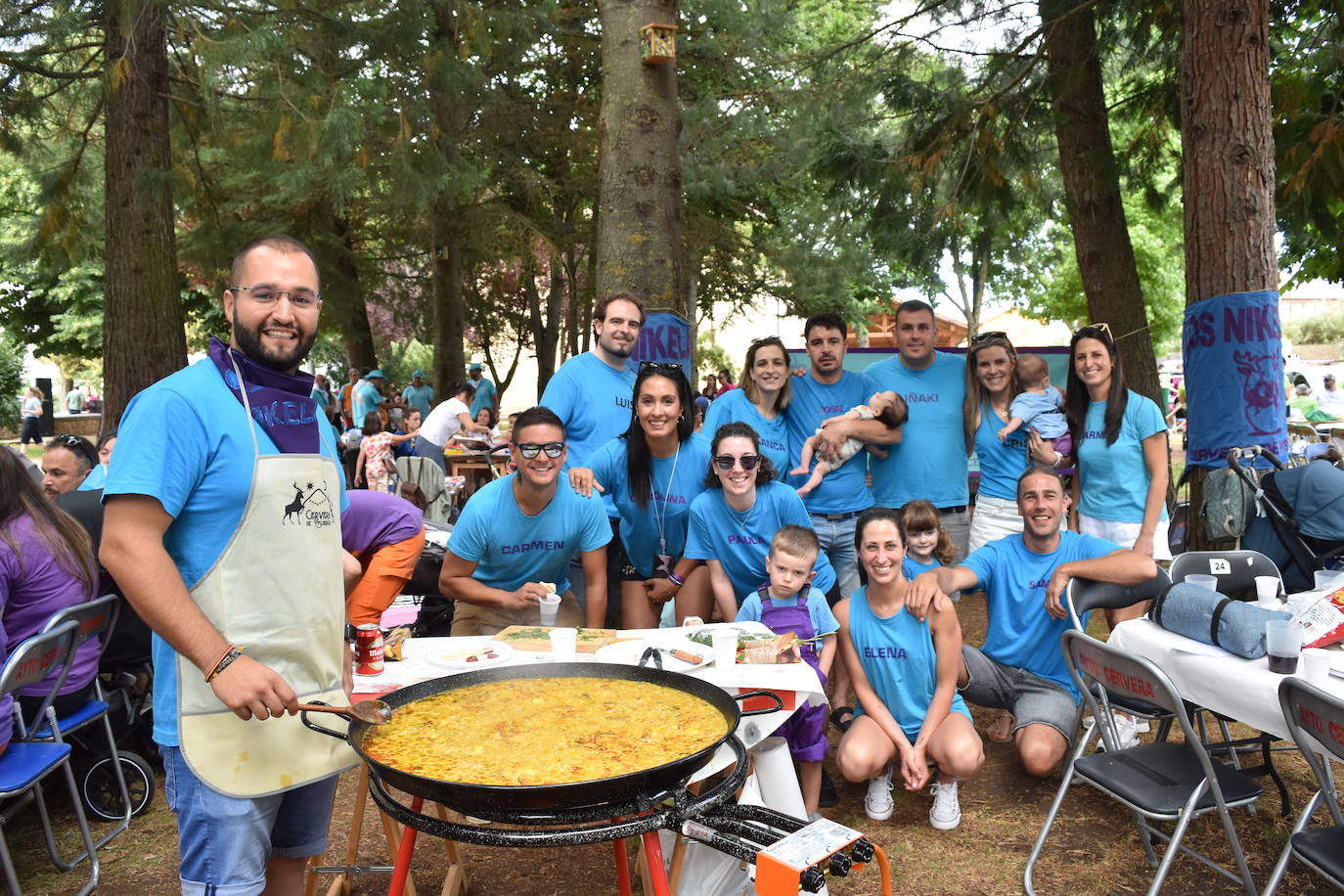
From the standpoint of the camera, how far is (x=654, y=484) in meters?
4.39

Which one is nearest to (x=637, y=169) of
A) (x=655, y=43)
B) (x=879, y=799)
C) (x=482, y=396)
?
(x=655, y=43)

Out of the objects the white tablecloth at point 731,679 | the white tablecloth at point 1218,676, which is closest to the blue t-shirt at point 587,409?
the white tablecloth at point 731,679

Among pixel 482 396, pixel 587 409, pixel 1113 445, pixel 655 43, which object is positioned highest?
pixel 655 43

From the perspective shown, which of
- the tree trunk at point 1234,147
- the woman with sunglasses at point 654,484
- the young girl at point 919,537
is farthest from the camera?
the tree trunk at point 1234,147

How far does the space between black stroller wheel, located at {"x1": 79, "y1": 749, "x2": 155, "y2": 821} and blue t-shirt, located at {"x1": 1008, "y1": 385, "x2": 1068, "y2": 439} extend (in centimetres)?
430

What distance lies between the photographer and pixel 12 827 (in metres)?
3.93

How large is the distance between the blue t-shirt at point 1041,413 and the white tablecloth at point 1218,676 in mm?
1366

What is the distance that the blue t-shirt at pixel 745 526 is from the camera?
13.4ft

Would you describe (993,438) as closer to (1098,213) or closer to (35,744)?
(35,744)

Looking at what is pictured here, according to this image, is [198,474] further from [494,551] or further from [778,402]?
[778,402]

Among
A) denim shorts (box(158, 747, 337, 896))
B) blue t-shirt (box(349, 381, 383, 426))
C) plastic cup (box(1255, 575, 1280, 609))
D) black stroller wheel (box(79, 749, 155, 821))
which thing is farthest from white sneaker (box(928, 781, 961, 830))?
blue t-shirt (box(349, 381, 383, 426))

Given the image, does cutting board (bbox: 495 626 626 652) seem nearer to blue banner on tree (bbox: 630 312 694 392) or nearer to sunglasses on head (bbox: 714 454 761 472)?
sunglasses on head (bbox: 714 454 761 472)

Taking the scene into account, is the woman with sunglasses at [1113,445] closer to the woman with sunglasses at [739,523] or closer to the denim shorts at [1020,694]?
the denim shorts at [1020,694]

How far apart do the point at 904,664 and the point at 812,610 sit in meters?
0.47
